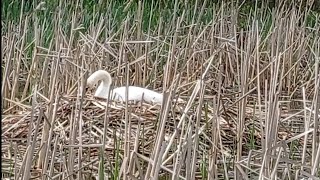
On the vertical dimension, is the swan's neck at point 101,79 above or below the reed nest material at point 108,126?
above

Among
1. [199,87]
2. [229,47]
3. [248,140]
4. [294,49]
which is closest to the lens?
[199,87]

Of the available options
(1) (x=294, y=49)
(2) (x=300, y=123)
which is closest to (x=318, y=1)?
(1) (x=294, y=49)

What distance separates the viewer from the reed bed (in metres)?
1.50

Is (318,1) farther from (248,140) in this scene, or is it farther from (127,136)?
(127,136)

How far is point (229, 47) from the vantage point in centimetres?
341

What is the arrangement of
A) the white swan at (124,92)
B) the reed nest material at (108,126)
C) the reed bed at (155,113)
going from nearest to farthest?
the reed bed at (155,113) < the reed nest material at (108,126) < the white swan at (124,92)

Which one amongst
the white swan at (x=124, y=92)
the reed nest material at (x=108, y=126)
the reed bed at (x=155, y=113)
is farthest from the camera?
the white swan at (x=124, y=92)

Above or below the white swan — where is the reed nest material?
below

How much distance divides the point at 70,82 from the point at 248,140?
821 mm

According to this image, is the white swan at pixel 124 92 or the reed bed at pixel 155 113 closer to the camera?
the reed bed at pixel 155 113

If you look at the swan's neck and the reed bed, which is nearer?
the reed bed

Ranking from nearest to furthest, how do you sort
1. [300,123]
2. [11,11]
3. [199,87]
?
[199,87] → [300,123] → [11,11]

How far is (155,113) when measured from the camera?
2.74 meters

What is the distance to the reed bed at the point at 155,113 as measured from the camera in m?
1.50
